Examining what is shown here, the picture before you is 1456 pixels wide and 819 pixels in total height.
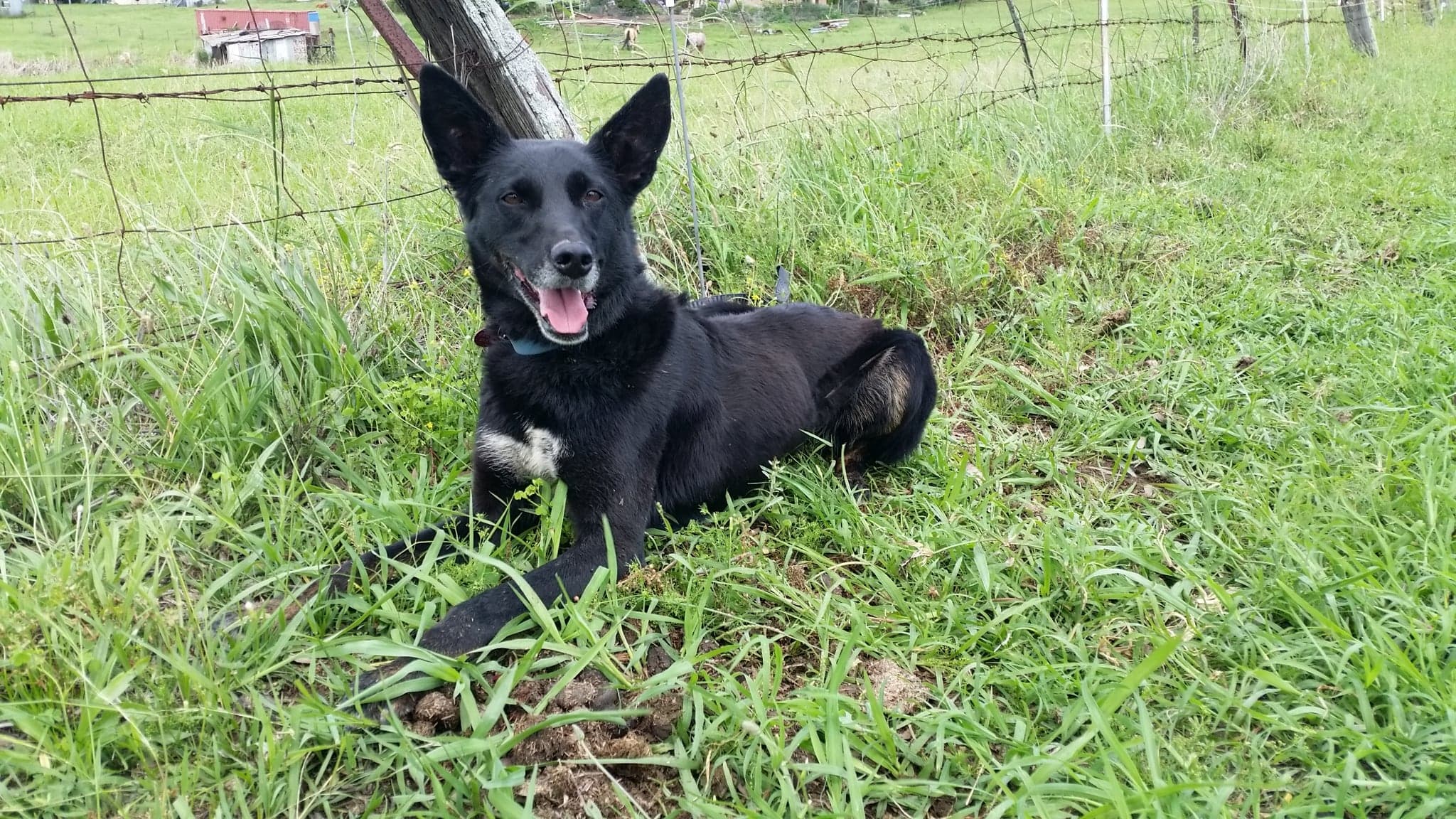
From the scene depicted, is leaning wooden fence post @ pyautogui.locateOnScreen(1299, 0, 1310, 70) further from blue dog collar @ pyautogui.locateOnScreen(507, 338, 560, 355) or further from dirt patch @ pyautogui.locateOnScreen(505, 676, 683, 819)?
dirt patch @ pyautogui.locateOnScreen(505, 676, 683, 819)

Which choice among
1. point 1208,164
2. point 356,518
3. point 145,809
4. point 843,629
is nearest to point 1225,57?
point 1208,164

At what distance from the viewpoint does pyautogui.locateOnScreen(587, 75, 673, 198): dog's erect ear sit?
270cm

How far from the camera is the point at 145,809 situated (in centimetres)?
162

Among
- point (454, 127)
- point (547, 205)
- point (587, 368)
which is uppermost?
point (454, 127)

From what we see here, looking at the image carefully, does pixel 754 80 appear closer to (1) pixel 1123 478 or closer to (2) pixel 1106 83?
(2) pixel 1106 83

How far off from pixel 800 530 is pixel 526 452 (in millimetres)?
869

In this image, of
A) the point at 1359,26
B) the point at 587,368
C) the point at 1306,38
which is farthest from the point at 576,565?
the point at 1359,26

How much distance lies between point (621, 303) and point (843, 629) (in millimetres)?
1156

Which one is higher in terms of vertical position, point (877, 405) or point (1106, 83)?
point (1106, 83)

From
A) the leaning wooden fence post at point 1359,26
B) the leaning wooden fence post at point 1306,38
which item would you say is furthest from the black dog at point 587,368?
the leaning wooden fence post at point 1359,26

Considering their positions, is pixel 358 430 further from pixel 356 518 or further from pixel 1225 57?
pixel 1225 57

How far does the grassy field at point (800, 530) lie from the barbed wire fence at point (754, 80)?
0.40ft

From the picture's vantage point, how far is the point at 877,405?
309 centimetres

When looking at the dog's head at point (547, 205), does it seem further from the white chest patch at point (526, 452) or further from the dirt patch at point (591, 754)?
the dirt patch at point (591, 754)
